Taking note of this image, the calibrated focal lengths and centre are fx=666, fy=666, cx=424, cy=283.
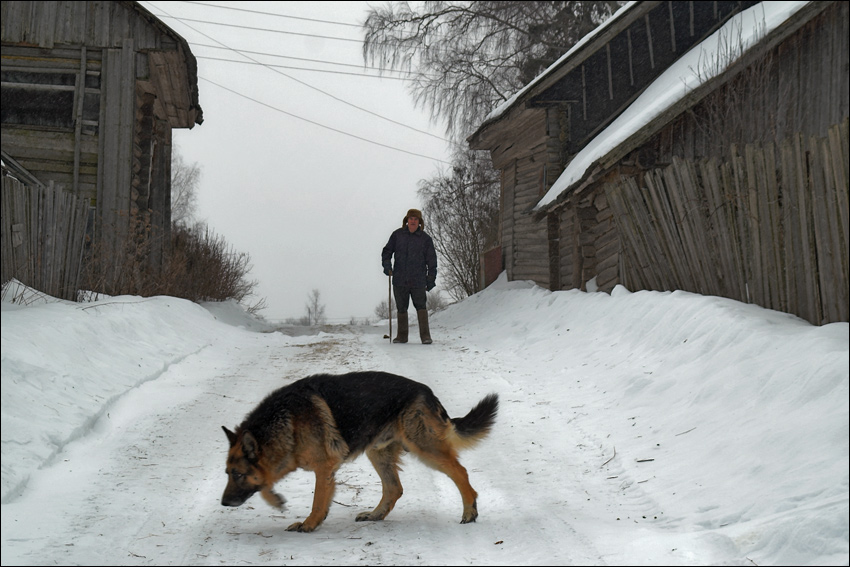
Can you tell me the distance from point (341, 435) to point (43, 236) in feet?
19.2

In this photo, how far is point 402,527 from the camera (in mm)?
4176

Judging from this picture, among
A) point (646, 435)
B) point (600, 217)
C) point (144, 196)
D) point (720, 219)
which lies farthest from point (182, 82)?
point (646, 435)

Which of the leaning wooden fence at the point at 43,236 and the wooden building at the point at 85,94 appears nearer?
the leaning wooden fence at the point at 43,236

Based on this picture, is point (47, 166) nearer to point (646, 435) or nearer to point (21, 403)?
point (21, 403)

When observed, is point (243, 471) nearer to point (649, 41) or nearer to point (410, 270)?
point (410, 270)

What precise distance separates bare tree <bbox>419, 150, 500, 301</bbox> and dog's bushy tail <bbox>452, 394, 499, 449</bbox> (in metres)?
19.3

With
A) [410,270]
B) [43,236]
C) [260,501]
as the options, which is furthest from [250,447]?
[410,270]

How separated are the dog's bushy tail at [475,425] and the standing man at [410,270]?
7059 millimetres

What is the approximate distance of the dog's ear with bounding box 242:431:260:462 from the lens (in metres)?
4.00

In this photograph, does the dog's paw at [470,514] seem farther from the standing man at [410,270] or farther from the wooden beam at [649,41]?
the wooden beam at [649,41]

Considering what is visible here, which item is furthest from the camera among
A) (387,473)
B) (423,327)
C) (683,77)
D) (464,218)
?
(464,218)

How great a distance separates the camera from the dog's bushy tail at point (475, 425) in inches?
171

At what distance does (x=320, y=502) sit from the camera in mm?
4105

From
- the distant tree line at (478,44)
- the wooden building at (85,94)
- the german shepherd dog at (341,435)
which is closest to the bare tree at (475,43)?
the distant tree line at (478,44)
